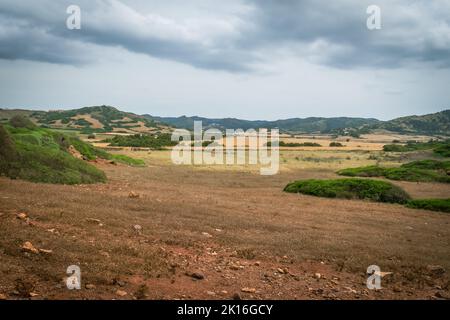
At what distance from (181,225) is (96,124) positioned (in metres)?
167

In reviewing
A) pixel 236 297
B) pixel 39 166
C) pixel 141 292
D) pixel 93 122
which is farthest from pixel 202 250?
pixel 93 122

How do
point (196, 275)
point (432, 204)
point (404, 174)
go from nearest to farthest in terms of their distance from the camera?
1. point (196, 275)
2. point (432, 204)
3. point (404, 174)

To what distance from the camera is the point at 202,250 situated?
9.93m

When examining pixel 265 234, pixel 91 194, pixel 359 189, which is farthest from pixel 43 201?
pixel 359 189

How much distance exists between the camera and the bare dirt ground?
7.21 meters

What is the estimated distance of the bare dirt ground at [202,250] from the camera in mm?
7215

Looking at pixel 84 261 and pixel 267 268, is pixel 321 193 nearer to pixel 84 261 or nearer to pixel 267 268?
pixel 267 268

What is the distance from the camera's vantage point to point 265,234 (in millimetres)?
12281

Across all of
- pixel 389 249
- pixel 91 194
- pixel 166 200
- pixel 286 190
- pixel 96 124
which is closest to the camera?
pixel 389 249

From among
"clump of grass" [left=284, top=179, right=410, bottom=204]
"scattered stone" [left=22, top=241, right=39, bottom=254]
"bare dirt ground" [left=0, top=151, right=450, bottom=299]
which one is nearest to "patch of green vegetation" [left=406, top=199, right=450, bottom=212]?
"clump of grass" [left=284, top=179, right=410, bottom=204]

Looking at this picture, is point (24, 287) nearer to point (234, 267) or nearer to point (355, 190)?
point (234, 267)

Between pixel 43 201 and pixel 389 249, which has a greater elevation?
pixel 43 201

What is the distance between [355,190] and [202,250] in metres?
15.9

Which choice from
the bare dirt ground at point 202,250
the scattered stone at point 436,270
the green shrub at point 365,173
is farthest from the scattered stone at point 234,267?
the green shrub at point 365,173
